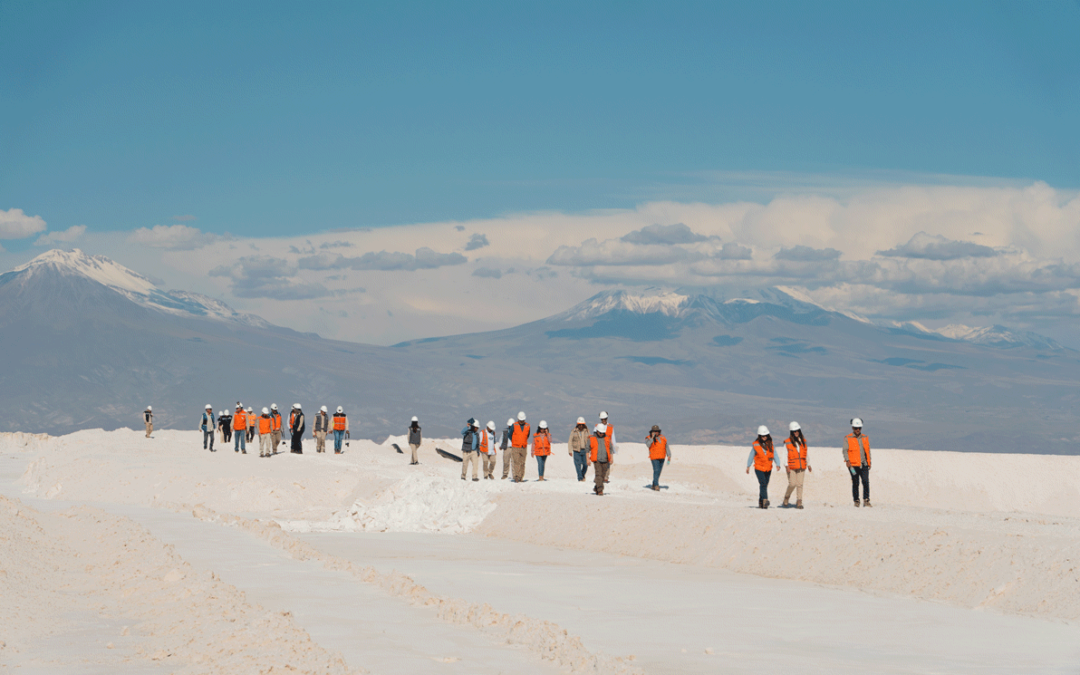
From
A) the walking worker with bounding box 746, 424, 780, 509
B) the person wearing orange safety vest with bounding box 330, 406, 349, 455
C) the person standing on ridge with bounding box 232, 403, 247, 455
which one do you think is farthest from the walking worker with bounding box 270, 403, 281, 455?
the walking worker with bounding box 746, 424, 780, 509

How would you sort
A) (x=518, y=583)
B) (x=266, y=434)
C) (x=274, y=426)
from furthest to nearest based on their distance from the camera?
(x=274, y=426) < (x=266, y=434) < (x=518, y=583)

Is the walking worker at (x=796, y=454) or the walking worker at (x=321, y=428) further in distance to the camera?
the walking worker at (x=321, y=428)

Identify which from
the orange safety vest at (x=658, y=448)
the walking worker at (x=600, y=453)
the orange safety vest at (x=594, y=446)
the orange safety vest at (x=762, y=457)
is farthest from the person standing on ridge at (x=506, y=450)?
the orange safety vest at (x=762, y=457)

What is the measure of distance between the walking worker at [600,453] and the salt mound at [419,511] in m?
2.38

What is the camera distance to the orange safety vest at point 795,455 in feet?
64.7

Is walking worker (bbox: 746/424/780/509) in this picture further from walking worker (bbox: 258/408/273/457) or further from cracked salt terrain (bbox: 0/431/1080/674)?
walking worker (bbox: 258/408/273/457)

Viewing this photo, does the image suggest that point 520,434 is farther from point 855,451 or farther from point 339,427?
point 339,427

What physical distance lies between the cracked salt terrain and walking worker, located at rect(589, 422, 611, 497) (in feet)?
2.51

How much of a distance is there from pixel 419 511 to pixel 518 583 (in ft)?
30.5

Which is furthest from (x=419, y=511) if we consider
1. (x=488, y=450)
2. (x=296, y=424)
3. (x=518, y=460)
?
(x=296, y=424)

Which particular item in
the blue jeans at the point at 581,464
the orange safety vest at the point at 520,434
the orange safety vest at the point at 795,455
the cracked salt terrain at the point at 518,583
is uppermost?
the orange safety vest at the point at 520,434

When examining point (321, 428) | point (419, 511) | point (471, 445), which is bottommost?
point (419, 511)

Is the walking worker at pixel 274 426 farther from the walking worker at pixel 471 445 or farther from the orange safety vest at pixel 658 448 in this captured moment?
the orange safety vest at pixel 658 448

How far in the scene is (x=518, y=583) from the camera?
1523 cm
